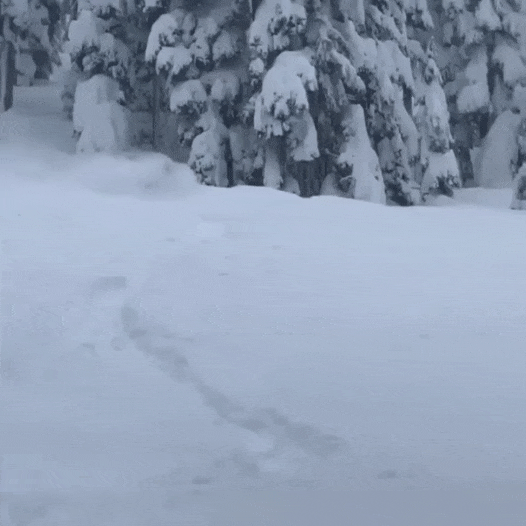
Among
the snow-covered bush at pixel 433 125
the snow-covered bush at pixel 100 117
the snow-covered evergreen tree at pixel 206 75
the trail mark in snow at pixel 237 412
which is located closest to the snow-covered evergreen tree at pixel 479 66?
the snow-covered bush at pixel 433 125

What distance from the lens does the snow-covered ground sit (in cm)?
369

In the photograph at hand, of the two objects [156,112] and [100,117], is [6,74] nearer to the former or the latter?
[156,112]

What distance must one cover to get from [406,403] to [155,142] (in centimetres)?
1008

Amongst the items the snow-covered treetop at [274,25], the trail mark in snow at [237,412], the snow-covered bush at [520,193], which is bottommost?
the snow-covered bush at [520,193]

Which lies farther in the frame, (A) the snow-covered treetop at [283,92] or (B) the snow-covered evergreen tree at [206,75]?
(B) the snow-covered evergreen tree at [206,75]

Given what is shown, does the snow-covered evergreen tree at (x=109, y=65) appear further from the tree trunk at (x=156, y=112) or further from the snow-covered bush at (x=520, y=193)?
the snow-covered bush at (x=520, y=193)

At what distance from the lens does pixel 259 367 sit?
508 cm

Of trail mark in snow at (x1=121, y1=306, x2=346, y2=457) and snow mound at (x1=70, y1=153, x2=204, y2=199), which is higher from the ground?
trail mark in snow at (x1=121, y1=306, x2=346, y2=457)

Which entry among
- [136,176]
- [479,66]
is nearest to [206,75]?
[136,176]

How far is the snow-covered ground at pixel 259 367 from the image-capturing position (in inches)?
145

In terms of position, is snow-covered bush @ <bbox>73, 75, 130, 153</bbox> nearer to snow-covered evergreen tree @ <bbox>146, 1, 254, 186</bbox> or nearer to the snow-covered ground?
snow-covered evergreen tree @ <bbox>146, 1, 254, 186</bbox>

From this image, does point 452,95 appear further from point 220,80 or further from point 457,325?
point 457,325

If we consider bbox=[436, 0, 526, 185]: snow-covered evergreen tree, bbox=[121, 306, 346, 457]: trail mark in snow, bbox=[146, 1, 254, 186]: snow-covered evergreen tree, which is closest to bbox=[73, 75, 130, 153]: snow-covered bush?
bbox=[146, 1, 254, 186]: snow-covered evergreen tree

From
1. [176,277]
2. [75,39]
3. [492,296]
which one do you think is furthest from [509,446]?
[75,39]
